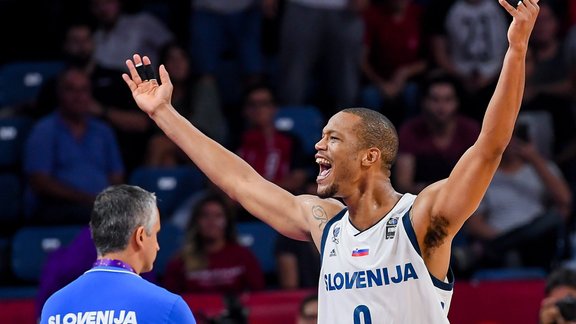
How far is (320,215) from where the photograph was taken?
5551mm

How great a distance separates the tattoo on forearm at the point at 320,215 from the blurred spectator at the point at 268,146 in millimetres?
5106

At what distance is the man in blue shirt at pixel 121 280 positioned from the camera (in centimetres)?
482

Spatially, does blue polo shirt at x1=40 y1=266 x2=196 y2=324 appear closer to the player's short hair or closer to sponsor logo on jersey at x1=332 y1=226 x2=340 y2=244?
sponsor logo on jersey at x1=332 y1=226 x2=340 y2=244

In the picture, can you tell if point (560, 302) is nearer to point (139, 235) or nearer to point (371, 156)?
point (371, 156)

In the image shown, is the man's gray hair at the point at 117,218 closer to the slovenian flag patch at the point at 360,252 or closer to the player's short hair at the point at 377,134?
the slovenian flag patch at the point at 360,252

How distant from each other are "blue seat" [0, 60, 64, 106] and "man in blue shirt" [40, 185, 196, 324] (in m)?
6.94

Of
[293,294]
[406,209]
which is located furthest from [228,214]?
[406,209]

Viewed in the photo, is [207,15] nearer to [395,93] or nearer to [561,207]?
[395,93]

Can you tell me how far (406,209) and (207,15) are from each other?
7.19 m

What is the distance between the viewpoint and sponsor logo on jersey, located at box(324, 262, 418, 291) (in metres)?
4.98

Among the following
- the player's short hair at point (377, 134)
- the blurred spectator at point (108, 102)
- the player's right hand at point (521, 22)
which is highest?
Answer: the blurred spectator at point (108, 102)

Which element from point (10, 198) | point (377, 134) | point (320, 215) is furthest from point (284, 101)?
point (377, 134)

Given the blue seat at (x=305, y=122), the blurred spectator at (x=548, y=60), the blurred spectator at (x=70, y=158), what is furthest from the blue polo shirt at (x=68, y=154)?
the blurred spectator at (x=548, y=60)

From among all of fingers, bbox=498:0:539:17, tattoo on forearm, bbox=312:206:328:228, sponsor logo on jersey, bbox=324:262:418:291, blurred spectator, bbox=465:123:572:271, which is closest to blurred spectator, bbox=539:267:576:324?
tattoo on forearm, bbox=312:206:328:228
